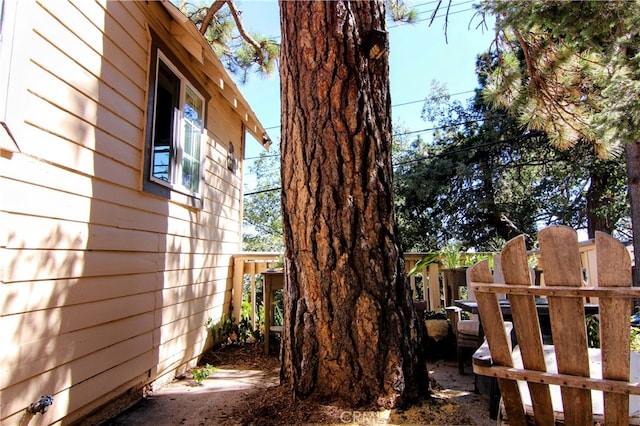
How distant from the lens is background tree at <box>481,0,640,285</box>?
3773 millimetres

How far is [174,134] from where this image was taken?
338cm

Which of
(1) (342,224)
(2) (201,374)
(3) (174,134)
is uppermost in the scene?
(3) (174,134)

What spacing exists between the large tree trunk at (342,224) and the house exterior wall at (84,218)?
1.18 meters

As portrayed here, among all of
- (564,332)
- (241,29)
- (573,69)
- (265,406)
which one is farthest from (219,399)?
(573,69)

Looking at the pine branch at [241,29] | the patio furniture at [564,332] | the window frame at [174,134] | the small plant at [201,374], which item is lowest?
the small plant at [201,374]

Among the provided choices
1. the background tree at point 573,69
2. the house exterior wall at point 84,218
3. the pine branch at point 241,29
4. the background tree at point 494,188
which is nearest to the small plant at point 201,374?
the house exterior wall at point 84,218

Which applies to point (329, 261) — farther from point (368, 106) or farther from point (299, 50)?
point (299, 50)

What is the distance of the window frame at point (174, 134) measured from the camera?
2951 millimetres

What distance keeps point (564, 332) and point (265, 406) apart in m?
1.55

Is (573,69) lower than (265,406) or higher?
higher

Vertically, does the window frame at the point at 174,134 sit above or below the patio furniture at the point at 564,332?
above

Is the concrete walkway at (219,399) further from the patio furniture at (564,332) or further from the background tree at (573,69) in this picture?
the background tree at (573,69)

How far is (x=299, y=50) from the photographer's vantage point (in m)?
2.18

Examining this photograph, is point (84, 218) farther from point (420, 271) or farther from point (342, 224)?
point (420, 271)
